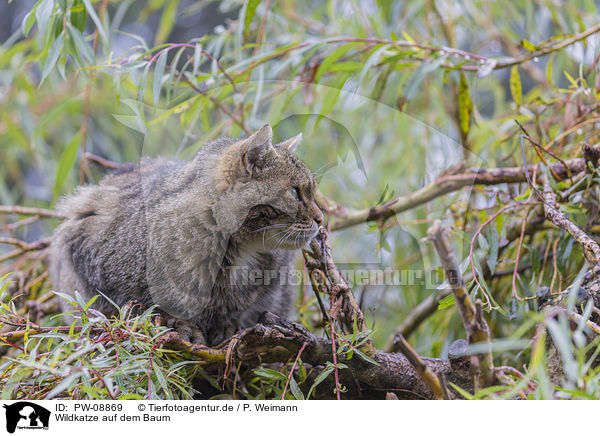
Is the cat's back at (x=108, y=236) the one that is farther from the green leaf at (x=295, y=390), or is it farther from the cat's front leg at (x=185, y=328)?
the green leaf at (x=295, y=390)

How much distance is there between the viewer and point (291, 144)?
0.90 metres

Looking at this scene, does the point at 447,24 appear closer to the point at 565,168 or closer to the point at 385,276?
the point at 565,168

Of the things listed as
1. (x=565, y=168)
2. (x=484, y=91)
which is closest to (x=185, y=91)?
(x=565, y=168)

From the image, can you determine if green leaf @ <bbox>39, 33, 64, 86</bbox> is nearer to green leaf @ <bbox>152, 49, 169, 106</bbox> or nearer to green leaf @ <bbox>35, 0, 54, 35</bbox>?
green leaf @ <bbox>35, 0, 54, 35</bbox>

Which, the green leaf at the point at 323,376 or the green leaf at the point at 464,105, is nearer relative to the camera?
the green leaf at the point at 323,376

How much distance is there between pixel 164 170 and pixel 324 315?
466mm

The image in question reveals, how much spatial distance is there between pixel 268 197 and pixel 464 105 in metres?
0.58

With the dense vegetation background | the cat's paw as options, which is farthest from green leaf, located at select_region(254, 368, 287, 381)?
the cat's paw

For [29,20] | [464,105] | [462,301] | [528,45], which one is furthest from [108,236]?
[528,45]

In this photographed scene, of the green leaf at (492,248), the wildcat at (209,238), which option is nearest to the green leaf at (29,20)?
the wildcat at (209,238)

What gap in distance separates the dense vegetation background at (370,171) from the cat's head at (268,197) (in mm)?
62

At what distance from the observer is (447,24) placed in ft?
4.98

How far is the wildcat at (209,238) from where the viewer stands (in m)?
0.89
